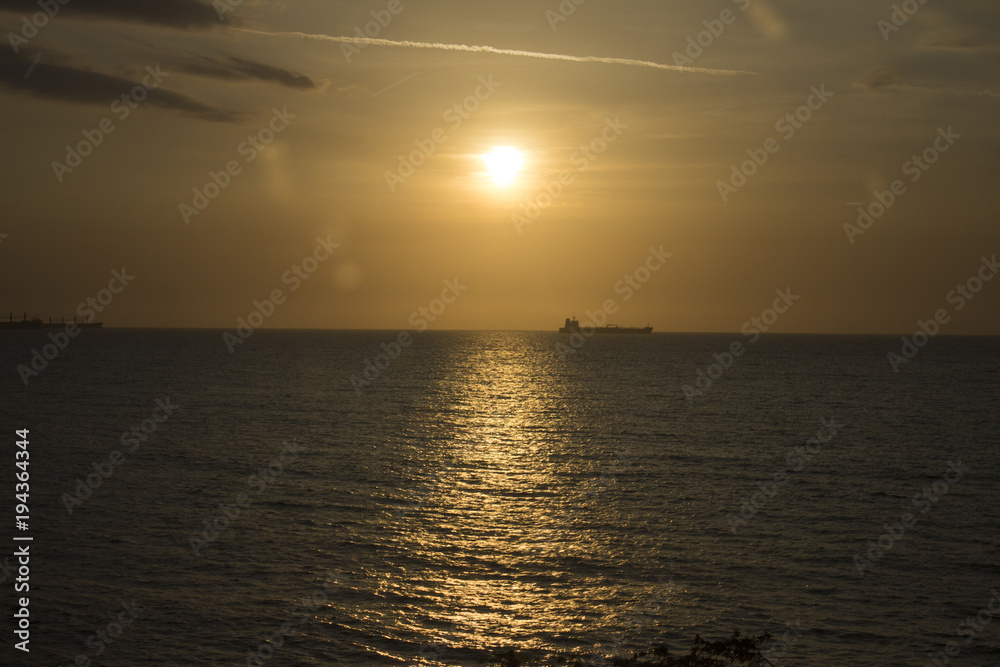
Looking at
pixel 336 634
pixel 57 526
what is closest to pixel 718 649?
pixel 336 634

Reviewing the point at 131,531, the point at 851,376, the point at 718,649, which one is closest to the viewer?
the point at 718,649

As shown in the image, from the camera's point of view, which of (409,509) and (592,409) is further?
(592,409)

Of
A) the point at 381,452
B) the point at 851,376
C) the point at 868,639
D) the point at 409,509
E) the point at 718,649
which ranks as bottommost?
the point at 718,649

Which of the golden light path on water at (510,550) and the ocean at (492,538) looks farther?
the golden light path on water at (510,550)

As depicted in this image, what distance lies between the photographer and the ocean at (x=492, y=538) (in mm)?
25281

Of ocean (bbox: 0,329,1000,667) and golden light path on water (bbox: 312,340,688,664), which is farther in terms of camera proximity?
golden light path on water (bbox: 312,340,688,664)

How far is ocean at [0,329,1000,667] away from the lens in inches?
995

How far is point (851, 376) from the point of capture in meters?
150

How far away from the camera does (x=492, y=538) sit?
3566cm

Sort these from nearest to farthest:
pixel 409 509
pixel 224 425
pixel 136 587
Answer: pixel 136 587, pixel 409 509, pixel 224 425

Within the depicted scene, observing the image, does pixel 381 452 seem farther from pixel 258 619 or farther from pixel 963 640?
pixel 963 640

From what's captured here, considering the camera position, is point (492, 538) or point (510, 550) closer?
point (510, 550)

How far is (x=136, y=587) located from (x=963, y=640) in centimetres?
2914

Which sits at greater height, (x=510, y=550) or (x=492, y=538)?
(x=492, y=538)
